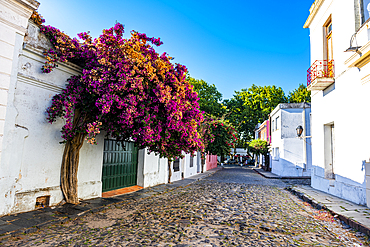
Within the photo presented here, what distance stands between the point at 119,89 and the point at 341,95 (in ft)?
25.2

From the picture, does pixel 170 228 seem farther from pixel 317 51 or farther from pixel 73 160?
pixel 317 51

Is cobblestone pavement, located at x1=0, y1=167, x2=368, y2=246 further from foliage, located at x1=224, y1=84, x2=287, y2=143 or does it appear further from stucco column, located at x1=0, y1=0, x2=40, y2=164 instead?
foliage, located at x1=224, y1=84, x2=287, y2=143

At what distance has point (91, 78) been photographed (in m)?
5.71

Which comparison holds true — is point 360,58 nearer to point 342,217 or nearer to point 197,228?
point 342,217

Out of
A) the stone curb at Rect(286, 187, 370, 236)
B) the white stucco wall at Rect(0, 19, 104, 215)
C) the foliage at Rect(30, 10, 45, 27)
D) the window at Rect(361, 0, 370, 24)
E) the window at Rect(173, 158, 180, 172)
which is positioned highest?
the window at Rect(361, 0, 370, 24)

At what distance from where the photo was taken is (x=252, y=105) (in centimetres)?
4297

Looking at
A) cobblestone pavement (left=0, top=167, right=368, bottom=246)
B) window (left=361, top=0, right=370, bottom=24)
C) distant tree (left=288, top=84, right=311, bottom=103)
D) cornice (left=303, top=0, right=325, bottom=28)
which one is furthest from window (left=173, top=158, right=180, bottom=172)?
distant tree (left=288, top=84, right=311, bottom=103)

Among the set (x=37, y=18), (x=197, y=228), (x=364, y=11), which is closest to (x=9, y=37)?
(x=37, y=18)

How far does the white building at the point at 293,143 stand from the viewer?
1881 cm

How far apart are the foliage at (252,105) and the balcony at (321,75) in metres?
28.9

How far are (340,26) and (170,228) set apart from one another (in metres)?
9.18

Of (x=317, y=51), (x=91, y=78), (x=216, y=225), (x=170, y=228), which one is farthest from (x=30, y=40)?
(x=317, y=51)

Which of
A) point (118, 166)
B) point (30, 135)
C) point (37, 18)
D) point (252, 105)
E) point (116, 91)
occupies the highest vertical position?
point (252, 105)

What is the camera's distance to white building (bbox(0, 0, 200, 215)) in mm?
5039
